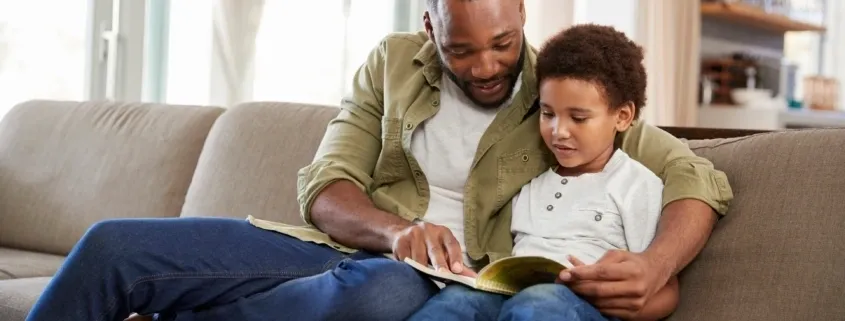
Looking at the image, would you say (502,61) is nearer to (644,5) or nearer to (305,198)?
(305,198)

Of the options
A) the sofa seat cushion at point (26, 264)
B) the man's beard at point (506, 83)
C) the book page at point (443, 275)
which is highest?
the man's beard at point (506, 83)

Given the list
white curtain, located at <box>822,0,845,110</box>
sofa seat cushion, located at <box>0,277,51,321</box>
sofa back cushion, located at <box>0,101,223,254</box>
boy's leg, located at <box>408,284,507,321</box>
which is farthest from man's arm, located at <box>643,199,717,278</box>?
white curtain, located at <box>822,0,845,110</box>

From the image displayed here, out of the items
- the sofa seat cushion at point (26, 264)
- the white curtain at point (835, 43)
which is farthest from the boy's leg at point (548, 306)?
the white curtain at point (835, 43)

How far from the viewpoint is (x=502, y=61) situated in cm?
179

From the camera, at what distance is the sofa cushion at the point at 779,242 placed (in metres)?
1.60

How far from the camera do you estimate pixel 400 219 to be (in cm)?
179

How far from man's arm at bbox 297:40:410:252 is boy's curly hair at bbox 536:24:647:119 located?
36cm

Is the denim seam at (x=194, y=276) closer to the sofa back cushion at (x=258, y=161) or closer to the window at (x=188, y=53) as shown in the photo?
the sofa back cushion at (x=258, y=161)

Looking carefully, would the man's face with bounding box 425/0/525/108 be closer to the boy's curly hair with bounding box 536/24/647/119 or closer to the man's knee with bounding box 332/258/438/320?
the boy's curly hair with bounding box 536/24/647/119

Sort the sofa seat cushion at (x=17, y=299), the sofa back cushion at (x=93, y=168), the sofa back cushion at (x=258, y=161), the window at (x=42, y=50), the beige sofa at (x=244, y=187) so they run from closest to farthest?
the beige sofa at (x=244, y=187), the sofa seat cushion at (x=17, y=299), the sofa back cushion at (x=258, y=161), the sofa back cushion at (x=93, y=168), the window at (x=42, y=50)

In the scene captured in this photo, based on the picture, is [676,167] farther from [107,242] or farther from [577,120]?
[107,242]

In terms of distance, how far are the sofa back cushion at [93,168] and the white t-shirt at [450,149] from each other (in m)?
1.07

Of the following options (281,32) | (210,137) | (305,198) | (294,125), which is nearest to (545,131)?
(305,198)

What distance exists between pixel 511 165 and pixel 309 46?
2290 mm
